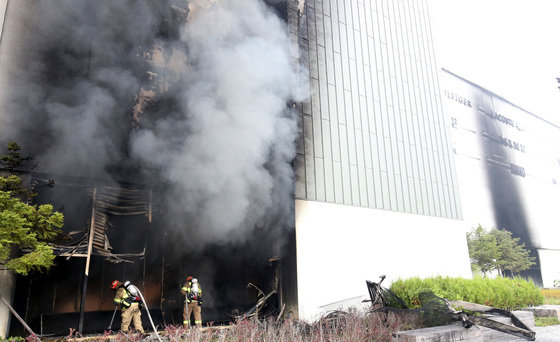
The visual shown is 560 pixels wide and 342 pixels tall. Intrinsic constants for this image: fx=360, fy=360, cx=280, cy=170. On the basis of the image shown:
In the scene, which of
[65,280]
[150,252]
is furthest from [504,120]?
[65,280]

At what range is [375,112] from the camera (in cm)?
1034

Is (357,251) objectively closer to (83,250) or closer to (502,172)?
(83,250)

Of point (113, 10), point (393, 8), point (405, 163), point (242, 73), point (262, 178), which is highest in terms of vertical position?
point (393, 8)

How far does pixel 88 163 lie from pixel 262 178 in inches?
135

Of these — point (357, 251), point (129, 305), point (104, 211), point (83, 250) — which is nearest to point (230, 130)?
point (104, 211)

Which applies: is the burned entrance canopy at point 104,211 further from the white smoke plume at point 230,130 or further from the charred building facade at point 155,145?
the white smoke plume at point 230,130

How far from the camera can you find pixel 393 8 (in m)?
12.1

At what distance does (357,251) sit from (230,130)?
4119 mm

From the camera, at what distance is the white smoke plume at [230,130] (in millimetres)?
7598

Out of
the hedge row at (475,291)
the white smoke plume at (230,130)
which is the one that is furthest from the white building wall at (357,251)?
the hedge row at (475,291)

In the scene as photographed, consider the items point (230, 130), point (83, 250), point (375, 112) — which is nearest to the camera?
point (83, 250)

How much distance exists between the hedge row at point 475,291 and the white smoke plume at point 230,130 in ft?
9.49

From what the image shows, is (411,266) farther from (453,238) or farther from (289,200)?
(289,200)

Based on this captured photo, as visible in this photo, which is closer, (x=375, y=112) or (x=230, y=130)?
(x=230, y=130)
